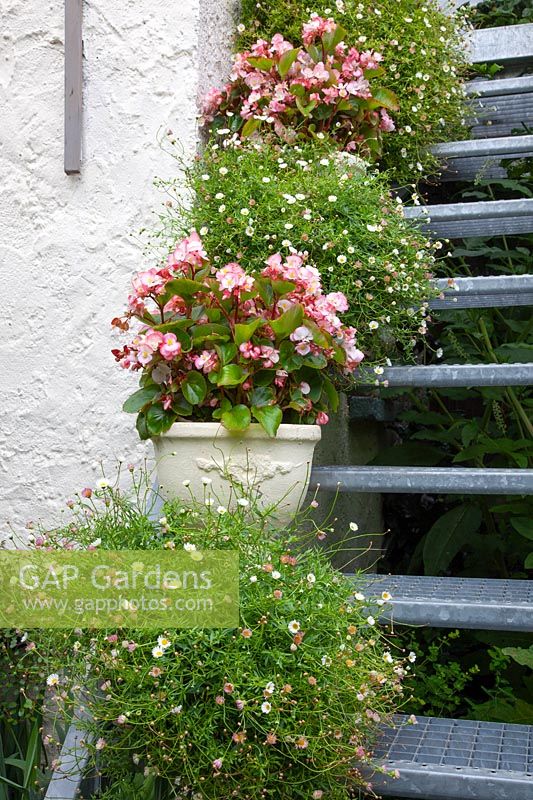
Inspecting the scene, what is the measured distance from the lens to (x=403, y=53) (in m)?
2.63

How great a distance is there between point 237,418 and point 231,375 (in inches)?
3.3

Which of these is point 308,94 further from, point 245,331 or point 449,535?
point 449,535

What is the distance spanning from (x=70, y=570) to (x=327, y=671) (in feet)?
1.52

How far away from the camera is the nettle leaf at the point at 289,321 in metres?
1.69

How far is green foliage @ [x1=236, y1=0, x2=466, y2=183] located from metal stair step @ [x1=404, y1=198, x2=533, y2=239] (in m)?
0.24

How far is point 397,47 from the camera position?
2633 mm

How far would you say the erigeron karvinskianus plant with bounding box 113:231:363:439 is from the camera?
5.54 feet

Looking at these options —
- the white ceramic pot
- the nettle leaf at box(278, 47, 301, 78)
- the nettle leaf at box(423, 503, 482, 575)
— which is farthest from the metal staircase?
the nettle leaf at box(423, 503, 482, 575)

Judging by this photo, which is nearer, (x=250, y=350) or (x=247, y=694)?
(x=247, y=694)

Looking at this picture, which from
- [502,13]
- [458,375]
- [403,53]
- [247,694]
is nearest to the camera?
[247,694]

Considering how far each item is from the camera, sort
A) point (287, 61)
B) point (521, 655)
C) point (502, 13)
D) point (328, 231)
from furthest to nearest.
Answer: point (502, 13) < point (287, 61) < point (328, 231) < point (521, 655)

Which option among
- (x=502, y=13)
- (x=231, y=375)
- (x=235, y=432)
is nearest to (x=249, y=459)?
(x=235, y=432)

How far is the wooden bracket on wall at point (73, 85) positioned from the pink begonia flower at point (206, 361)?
806mm

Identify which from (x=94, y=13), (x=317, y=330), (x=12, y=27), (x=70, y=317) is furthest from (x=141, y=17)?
(x=317, y=330)
